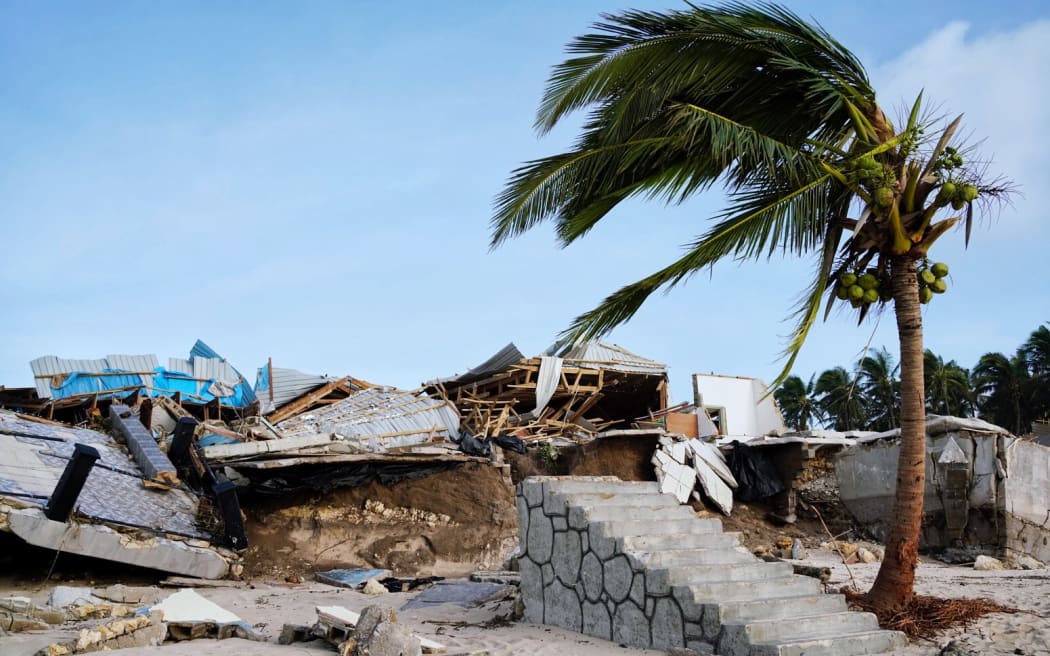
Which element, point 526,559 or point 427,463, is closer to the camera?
point 526,559

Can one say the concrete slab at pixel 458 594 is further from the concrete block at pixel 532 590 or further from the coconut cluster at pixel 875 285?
the coconut cluster at pixel 875 285

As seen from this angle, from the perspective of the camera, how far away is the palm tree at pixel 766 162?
23.9ft

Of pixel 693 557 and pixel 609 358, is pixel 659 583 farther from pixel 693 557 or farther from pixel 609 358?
pixel 609 358

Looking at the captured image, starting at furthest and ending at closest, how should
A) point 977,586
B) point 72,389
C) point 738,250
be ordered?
point 72,389 → point 977,586 → point 738,250

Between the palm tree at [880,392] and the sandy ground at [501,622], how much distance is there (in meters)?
38.7

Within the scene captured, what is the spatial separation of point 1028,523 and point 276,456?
12.2m

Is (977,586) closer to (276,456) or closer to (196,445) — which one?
(276,456)

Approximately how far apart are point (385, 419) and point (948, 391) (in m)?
38.9

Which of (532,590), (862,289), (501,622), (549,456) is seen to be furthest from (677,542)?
(549,456)

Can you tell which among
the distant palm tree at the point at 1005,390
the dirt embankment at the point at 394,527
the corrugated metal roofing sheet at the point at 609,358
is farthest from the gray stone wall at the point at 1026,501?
the distant palm tree at the point at 1005,390

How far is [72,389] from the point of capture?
69.6 feet

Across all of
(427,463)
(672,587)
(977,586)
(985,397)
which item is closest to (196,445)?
(427,463)

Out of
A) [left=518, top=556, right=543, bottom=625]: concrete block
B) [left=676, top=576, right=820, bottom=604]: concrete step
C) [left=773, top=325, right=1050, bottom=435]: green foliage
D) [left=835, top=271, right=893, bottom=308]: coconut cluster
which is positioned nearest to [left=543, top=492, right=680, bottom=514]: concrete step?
[left=518, top=556, right=543, bottom=625]: concrete block

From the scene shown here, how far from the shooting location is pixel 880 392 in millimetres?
47719
